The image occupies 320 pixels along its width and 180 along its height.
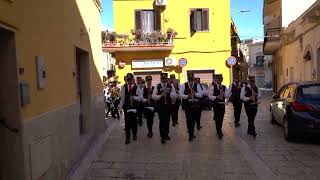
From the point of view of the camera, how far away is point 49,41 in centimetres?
728

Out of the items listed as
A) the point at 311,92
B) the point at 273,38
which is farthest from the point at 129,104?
the point at 273,38

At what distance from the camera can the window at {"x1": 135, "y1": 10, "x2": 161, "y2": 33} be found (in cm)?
2880

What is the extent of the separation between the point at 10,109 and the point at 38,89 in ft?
3.16

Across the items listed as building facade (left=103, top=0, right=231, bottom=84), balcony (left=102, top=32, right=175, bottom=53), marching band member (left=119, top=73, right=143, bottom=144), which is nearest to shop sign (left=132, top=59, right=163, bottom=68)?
building facade (left=103, top=0, right=231, bottom=84)

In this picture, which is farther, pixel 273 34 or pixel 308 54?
pixel 273 34

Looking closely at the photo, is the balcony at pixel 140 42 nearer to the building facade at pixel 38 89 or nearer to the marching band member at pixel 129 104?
the marching band member at pixel 129 104

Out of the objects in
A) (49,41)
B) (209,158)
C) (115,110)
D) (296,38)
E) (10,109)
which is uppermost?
(296,38)

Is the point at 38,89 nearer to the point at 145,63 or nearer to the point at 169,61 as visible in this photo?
the point at 169,61

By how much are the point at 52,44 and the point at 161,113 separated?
5.15 metres

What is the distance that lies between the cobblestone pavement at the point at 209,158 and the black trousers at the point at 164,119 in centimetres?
28

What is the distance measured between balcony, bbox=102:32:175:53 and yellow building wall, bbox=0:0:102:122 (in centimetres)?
1650

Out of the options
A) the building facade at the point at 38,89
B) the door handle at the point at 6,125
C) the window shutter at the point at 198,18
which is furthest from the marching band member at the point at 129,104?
the window shutter at the point at 198,18

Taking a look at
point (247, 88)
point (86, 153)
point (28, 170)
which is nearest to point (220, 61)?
point (247, 88)

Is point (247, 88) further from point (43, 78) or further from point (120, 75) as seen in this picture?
point (120, 75)
